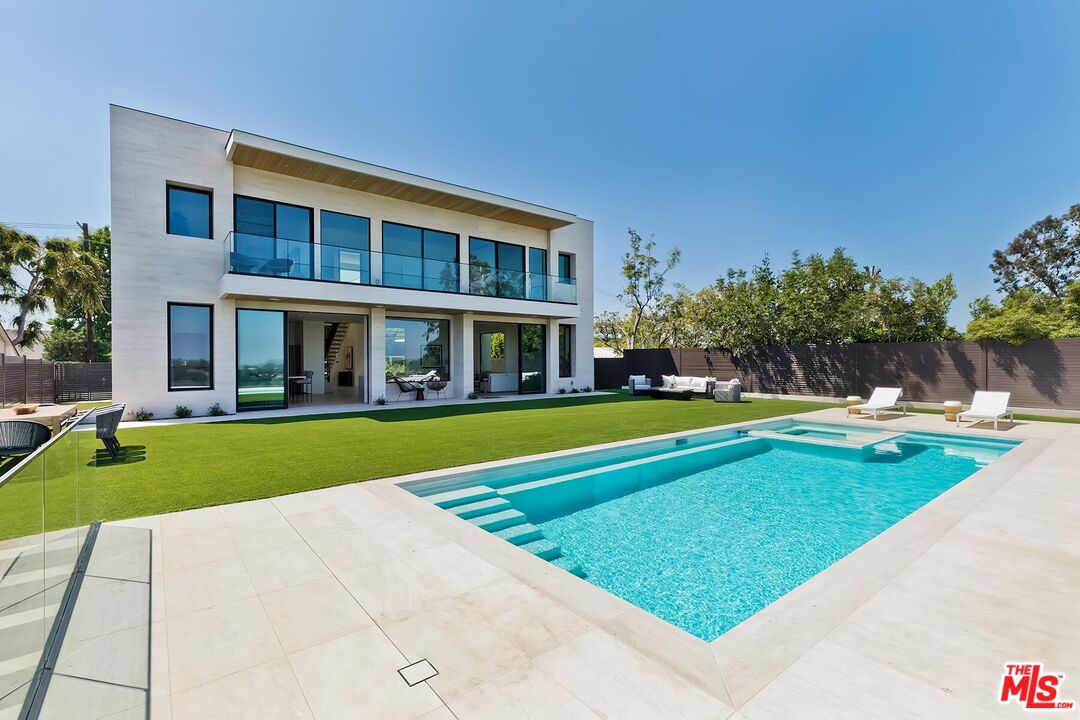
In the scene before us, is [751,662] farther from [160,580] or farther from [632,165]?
[632,165]

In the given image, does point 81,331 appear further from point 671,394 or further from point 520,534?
point 520,534

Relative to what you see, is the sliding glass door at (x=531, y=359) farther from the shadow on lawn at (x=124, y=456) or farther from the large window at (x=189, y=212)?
the shadow on lawn at (x=124, y=456)

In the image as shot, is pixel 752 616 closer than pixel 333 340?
Yes

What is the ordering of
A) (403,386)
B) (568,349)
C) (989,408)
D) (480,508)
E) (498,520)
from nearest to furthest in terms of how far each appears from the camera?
(498,520)
(480,508)
(989,408)
(403,386)
(568,349)

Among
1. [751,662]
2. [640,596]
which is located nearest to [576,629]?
[751,662]

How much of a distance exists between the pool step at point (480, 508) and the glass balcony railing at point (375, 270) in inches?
429

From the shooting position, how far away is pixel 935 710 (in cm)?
208

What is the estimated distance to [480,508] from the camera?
538 cm

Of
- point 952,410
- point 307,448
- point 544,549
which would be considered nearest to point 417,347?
point 307,448

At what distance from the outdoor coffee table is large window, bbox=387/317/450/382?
8708mm

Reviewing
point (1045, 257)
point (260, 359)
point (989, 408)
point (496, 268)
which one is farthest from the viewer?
point (1045, 257)

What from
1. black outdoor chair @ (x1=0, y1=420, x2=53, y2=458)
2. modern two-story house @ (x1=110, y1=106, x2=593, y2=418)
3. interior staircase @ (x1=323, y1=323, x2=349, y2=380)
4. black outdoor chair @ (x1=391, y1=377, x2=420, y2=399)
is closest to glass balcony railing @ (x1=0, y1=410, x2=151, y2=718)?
black outdoor chair @ (x1=0, y1=420, x2=53, y2=458)

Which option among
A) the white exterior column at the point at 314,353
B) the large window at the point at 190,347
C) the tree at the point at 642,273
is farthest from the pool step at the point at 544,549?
the tree at the point at 642,273

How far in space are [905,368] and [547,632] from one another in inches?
776
